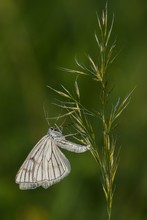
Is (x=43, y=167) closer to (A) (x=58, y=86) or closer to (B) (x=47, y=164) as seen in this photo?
(B) (x=47, y=164)

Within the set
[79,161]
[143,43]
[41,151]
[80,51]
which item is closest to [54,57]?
[80,51]

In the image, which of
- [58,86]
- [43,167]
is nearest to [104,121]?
[43,167]

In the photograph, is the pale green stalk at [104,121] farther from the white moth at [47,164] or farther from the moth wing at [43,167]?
the moth wing at [43,167]

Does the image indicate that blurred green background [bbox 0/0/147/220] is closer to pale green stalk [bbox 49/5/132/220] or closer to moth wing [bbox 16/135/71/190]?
moth wing [bbox 16/135/71/190]

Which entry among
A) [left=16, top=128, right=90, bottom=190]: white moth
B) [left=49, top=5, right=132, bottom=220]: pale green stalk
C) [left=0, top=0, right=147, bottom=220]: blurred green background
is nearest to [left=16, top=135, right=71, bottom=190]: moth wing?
[left=16, top=128, right=90, bottom=190]: white moth

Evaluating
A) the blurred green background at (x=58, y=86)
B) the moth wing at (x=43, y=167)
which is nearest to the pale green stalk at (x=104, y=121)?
the moth wing at (x=43, y=167)

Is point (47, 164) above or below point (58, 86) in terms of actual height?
above

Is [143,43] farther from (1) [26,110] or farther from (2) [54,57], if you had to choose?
(1) [26,110]

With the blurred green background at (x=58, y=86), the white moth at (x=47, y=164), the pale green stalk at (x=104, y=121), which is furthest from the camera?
the blurred green background at (x=58, y=86)
